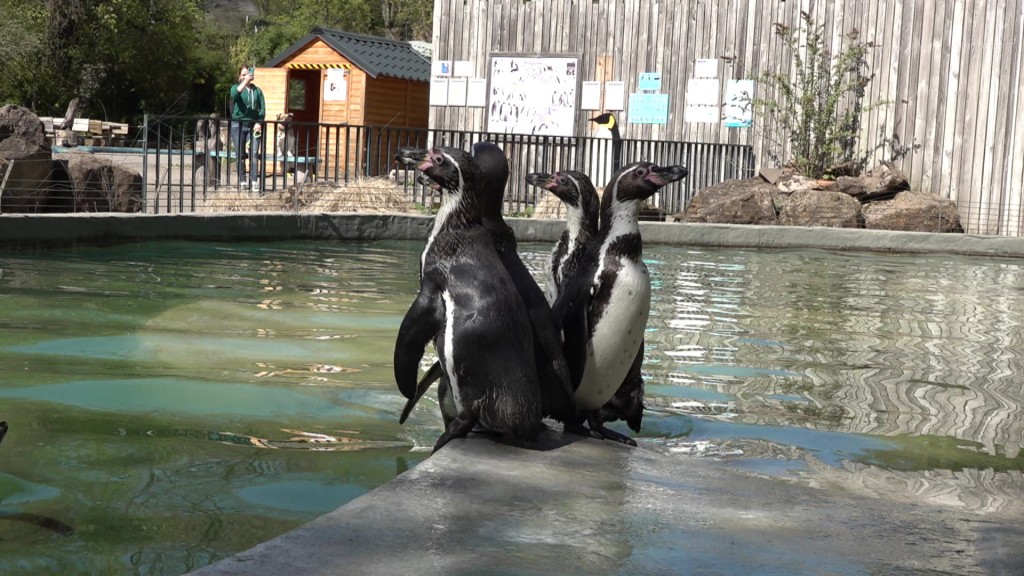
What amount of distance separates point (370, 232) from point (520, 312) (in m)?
9.43

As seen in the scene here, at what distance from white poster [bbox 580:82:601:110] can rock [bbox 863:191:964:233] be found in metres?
4.98

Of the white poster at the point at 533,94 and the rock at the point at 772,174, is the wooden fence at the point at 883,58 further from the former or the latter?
the rock at the point at 772,174

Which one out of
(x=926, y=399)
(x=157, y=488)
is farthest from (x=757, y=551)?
(x=926, y=399)

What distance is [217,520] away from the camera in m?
3.16

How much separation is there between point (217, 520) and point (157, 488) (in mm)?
352

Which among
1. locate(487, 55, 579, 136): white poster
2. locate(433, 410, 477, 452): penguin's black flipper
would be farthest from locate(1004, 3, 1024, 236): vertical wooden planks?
locate(433, 410, 477, 452): penguin's black flipper

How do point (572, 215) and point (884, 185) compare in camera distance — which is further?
point (884, 185)

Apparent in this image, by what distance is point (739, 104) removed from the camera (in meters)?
18.2

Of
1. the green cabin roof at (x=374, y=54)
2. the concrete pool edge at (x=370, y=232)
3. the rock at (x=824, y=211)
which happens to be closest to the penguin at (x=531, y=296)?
the concrete pool edge at (x=370, y=232)

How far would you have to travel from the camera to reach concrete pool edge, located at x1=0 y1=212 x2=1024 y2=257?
10203 mm

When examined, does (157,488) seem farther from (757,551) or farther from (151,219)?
(151,219)

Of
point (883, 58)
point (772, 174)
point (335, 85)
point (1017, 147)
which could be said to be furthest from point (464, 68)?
point (1017, 147)

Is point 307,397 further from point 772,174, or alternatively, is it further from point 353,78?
point 353,78

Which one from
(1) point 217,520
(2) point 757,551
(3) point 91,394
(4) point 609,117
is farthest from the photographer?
(4) point 609,117
